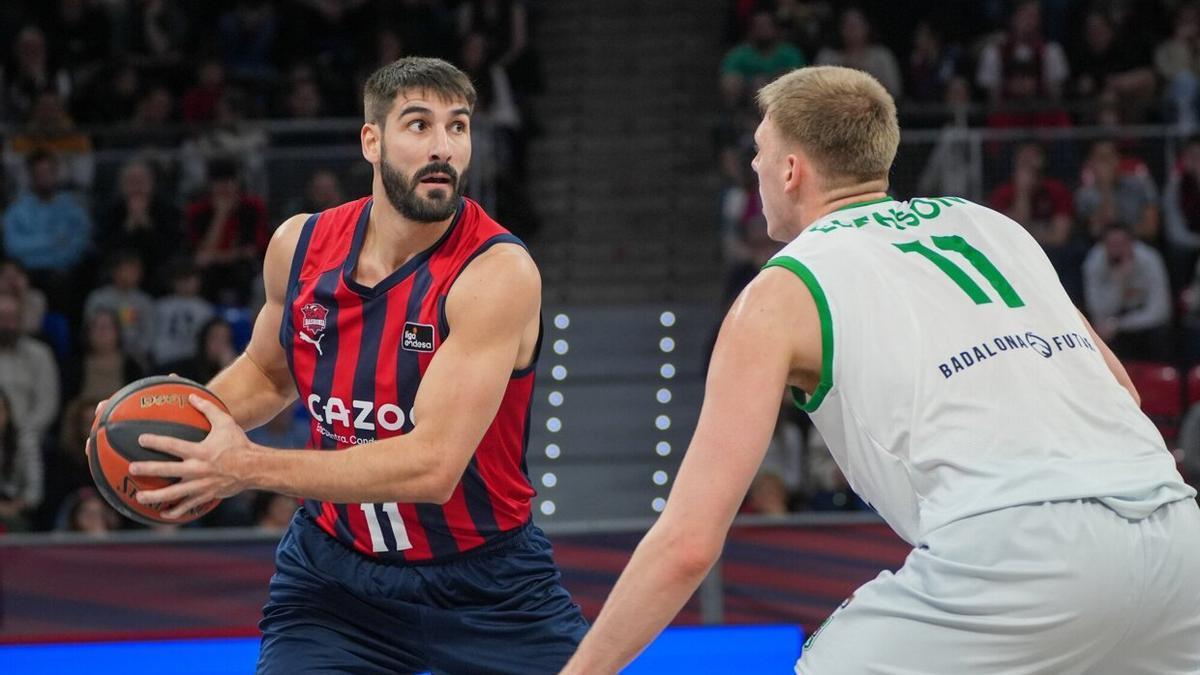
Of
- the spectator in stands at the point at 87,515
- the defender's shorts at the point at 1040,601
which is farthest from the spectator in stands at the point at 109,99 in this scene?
the defender's shorts at the point at 1040,601

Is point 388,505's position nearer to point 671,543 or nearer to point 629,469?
point 671,543

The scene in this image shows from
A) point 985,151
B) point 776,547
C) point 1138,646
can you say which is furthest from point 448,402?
point 985,151

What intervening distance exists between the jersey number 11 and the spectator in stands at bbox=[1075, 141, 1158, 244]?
24.2ft

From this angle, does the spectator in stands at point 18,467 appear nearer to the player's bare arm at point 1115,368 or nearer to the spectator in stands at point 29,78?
the spectator in stands at point 29,78

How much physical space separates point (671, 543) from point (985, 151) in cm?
797

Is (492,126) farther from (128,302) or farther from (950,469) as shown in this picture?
(950,469)

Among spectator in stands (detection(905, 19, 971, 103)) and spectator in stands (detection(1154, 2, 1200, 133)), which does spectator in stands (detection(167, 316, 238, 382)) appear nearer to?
spectator in stands (detection(905, 19, 971, 103))

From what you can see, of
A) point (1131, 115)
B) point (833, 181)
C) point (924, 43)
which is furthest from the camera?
point (924, 43)

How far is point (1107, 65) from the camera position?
12.3 meters

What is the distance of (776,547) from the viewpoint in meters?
7.14

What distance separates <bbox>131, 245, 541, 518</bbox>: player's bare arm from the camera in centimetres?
357

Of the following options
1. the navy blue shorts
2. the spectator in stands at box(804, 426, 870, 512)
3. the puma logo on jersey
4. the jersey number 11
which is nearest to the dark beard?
the puma logo on jersey

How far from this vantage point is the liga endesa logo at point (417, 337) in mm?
4000

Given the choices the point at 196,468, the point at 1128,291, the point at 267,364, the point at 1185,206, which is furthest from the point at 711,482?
the point at 1185,206
